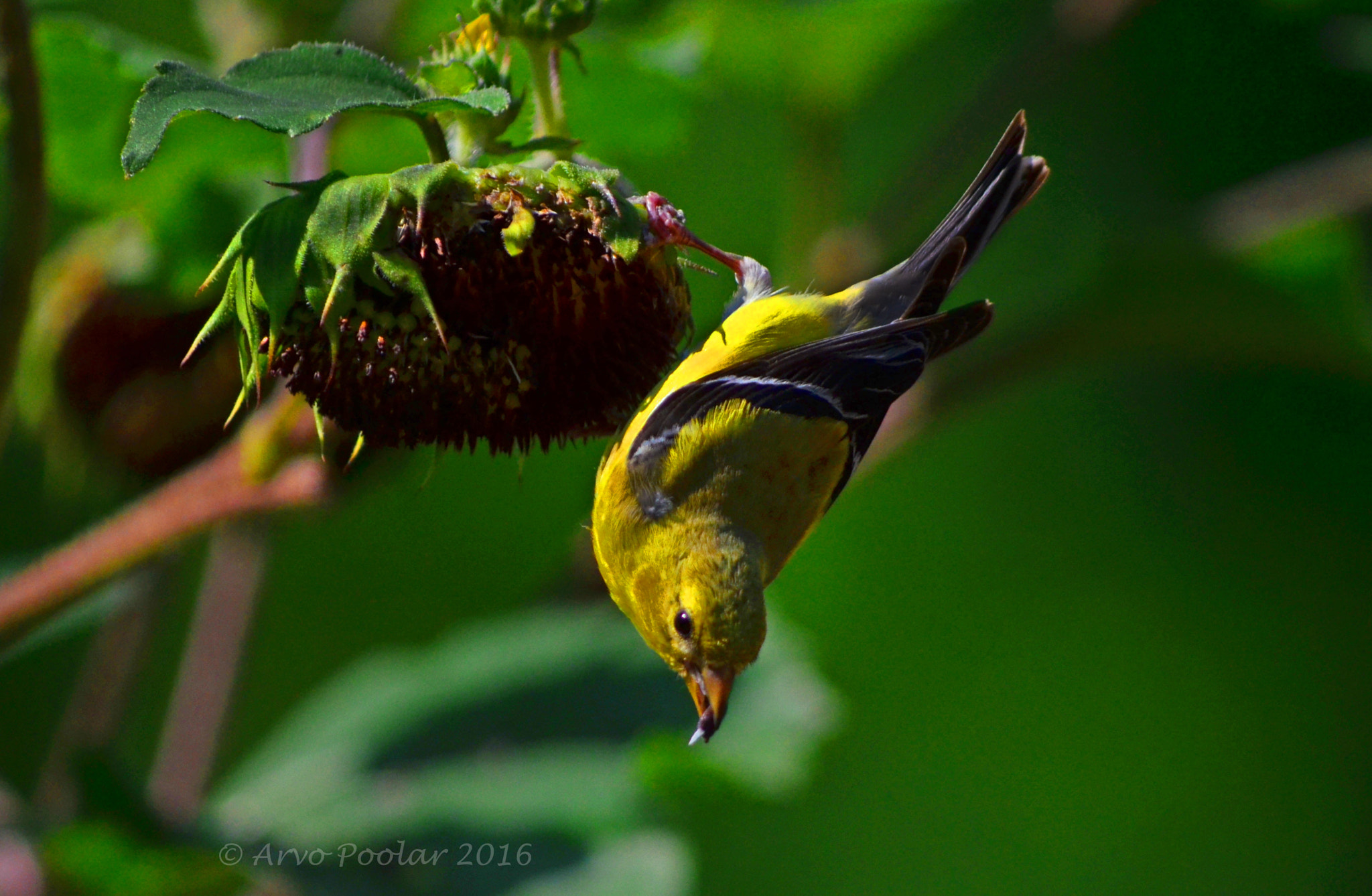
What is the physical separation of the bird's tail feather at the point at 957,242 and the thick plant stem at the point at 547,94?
0.54 meters

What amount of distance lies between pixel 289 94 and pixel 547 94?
0.75 ft

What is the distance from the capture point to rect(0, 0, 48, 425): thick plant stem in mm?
1149

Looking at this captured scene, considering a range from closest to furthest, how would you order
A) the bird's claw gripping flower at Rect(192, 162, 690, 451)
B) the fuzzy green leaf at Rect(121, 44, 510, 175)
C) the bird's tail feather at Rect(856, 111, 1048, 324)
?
1. the fuzzy green leaf at Rect(121, 44, 510, 175)
2. the bird's claw gripping flower at Rect(192, 162, 690, 451)
3. the bird's tail feather at Rect(856, 111, 1048, 324)

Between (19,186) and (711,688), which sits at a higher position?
(19,186)

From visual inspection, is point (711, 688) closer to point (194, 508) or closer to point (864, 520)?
point (194, 508)

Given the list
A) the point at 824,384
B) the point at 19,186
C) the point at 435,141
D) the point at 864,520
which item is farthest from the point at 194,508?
the point at 864,520

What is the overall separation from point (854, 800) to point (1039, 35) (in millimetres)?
2106

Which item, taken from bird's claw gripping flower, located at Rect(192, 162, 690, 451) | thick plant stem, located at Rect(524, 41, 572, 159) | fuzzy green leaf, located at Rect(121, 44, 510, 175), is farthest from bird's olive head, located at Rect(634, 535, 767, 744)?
fuzzy green leaf, located at Rect(121, 44, 510, 175)

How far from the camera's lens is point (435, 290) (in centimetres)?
111

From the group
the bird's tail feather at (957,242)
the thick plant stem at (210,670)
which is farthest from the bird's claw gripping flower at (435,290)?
the thick plant stem at (210,670)

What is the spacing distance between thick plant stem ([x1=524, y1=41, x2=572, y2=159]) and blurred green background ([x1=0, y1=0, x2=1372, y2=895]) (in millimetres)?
289

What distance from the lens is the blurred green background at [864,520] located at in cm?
175

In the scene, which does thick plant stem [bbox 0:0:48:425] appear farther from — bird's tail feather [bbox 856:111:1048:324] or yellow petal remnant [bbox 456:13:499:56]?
bird's tail feather [bbox 856:111:1048:324]

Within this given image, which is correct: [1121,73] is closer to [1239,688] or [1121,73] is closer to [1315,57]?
[1315,57]
